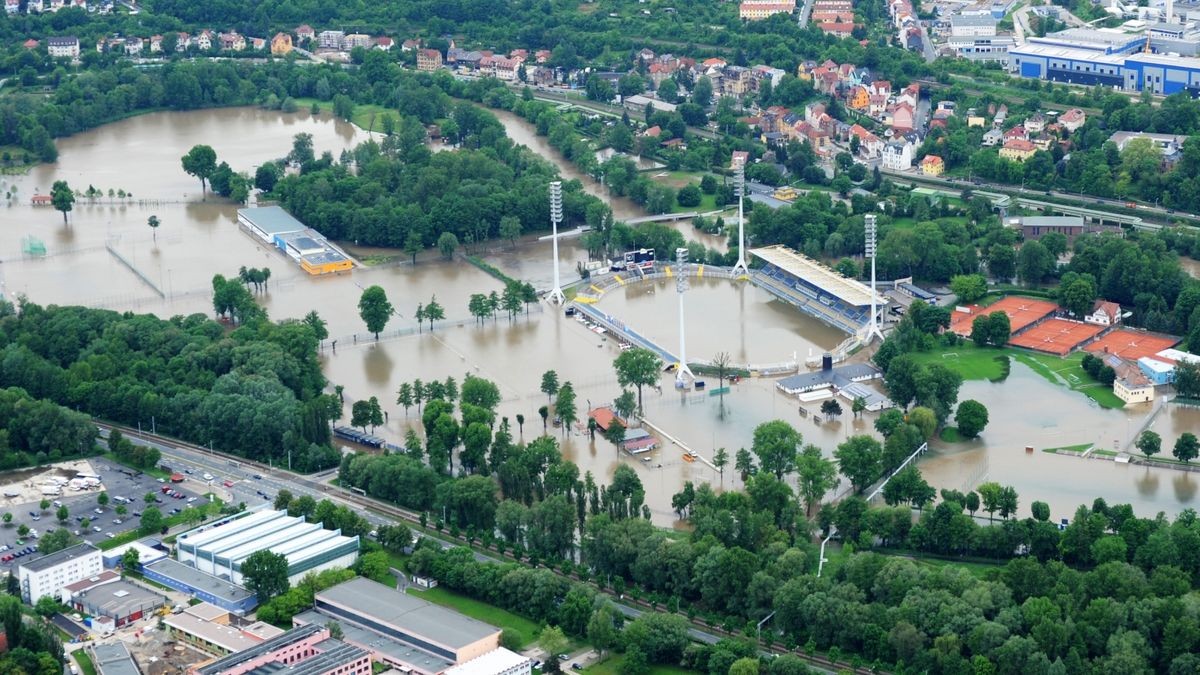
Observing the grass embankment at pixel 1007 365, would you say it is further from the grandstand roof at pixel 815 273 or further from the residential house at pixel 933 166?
the residential house at pixel 933 166

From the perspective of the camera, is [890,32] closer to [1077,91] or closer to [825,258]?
[1077,91]

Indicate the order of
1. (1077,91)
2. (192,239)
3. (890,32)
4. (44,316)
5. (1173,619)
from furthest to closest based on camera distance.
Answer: (890,32), (1077,91), (192,239), (44,316), (1173,619)

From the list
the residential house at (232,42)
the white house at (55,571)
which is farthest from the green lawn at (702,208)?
the residential house at (232,42)

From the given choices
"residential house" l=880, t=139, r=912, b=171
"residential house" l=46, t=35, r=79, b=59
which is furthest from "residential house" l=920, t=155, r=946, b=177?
"residential house" l=46, t=35, r=79, b=59

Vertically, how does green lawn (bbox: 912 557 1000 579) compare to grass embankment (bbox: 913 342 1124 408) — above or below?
below

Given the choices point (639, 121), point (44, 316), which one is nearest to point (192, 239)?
Answer: point (44, 316)

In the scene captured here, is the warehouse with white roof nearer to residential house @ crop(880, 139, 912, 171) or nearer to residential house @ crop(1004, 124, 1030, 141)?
residential house @ crop(880, 139, 912, 171)
